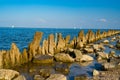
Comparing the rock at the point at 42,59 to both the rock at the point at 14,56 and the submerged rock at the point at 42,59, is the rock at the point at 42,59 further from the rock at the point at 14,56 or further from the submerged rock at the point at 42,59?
the rock at the point at 14,56

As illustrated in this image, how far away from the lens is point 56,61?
2080 centimetres

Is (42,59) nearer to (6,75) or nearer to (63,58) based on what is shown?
(63,58)

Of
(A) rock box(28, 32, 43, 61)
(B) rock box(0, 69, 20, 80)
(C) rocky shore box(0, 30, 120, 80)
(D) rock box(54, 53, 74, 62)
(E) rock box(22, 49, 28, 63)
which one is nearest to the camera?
(B) rock box(0, 69, 20, 80)

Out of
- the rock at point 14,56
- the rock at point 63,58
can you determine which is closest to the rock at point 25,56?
A: the rock at point 14,56

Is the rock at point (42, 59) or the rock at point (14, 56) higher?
the rock at point (14, 56)

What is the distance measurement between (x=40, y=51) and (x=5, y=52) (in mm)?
4762

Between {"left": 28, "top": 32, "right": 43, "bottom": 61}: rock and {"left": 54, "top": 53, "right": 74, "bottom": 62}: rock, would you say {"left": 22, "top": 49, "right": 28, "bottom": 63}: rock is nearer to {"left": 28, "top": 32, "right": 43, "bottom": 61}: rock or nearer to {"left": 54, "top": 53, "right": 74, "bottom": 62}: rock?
{"left": 28, "top": 32, "right": 43, "bottom": 61}: rock

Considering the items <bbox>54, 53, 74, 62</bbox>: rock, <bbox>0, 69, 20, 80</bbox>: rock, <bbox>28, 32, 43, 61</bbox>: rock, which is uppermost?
<bbox>28, 32, 43, 61</bbox>: rock

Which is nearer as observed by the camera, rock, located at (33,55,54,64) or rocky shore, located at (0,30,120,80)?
rocky shore, located at (0,30,120,80)

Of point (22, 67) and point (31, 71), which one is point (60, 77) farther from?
point (22, 67)

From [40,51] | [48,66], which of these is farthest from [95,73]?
[40,51]

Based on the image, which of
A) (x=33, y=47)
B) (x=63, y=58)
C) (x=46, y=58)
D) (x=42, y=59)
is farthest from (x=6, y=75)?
(x=63, y=58)

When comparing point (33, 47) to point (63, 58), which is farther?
point (63, 58)

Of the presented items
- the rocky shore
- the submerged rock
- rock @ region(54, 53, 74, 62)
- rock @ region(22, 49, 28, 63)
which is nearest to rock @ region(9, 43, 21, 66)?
the rocky shore
